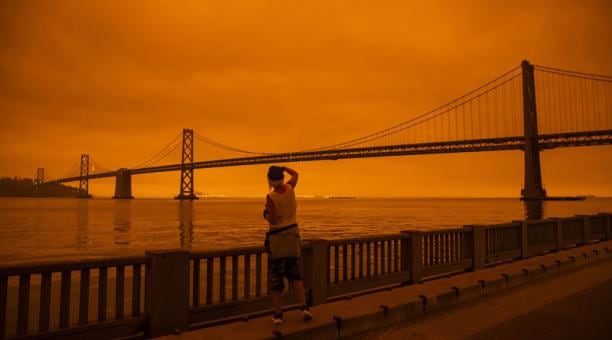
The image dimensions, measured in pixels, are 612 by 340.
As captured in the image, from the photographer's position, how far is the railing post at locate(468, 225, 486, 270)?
362 inches

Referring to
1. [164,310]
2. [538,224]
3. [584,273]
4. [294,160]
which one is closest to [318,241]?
[164,310]

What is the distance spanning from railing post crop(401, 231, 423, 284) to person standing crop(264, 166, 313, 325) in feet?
9.91

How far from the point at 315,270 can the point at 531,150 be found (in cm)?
8913

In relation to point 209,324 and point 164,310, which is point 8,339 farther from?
point 209,324

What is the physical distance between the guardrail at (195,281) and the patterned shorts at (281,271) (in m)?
0.53

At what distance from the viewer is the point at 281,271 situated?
17.3 feet

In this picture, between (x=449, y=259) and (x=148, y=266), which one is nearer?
(x=148, y=266)

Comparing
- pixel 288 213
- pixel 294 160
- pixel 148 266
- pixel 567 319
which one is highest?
pixel 294 160

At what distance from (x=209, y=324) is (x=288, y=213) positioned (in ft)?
5.16

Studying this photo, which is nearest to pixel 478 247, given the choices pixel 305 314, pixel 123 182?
pixel 305 314

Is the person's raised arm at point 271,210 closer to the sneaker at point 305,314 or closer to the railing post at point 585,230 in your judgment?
the sneaker at point 305,314

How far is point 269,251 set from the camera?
5.34m

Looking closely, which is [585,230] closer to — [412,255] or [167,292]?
[412,255]

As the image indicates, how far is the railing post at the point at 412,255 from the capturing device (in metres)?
7.84
